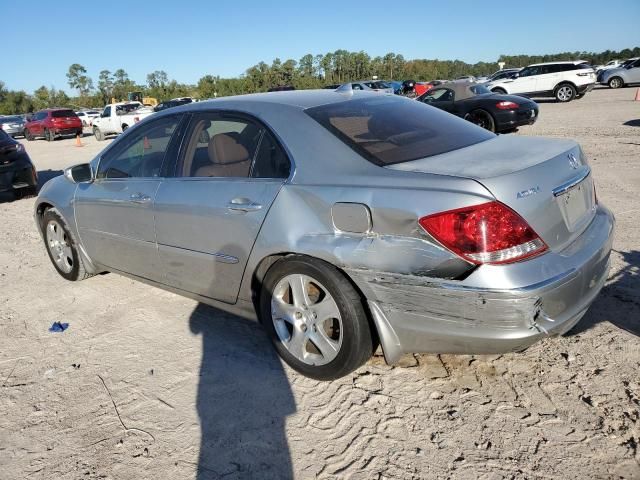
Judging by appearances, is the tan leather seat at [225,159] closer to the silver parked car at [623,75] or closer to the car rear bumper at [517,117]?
the car rear bumper at [517,117]

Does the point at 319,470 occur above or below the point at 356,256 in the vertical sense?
below

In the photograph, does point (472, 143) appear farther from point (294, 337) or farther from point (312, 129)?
point (294, 337)

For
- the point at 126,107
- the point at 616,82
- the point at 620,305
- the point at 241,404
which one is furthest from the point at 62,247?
the point at 616,82

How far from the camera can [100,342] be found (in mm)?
3625

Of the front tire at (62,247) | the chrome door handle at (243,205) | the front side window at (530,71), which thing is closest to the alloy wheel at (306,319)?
the chrome door handle at (243,205)

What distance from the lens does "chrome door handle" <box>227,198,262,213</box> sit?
9.71ft

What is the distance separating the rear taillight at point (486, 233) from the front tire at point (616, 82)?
104 ft

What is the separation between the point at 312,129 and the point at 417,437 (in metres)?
1.74

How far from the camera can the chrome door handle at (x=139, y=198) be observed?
3.67 m

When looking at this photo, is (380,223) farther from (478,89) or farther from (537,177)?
(478,89)

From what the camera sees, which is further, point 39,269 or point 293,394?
point 39,269

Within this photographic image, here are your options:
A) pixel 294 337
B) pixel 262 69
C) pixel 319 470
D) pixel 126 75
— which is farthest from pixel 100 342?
pixel 126 75

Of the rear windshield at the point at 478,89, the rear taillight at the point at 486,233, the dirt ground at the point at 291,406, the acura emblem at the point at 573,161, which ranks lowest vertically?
the dirt ground at the point at 291,406

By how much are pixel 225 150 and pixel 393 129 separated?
111 cm
